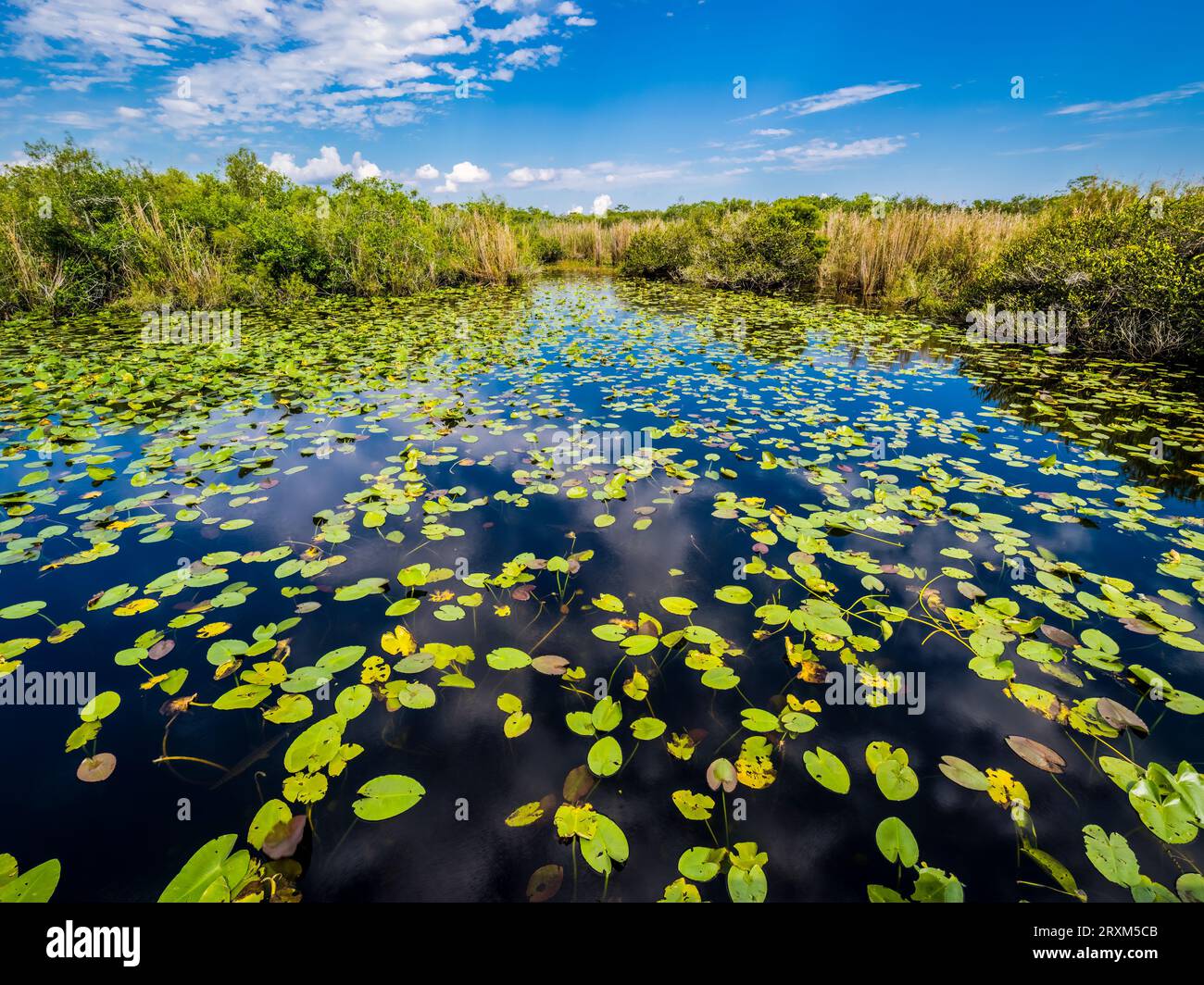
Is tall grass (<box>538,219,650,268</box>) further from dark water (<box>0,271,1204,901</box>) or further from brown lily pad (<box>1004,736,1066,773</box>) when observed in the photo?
brown lily pad (<box>1004,736,1066,773</box>)

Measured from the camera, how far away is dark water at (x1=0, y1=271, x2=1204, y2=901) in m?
1.47

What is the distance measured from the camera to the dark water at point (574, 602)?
1473mm

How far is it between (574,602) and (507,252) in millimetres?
15822

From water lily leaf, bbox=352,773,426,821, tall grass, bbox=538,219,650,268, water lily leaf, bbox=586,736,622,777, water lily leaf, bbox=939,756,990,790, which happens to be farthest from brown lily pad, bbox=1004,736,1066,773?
tall grass, bbox=538,219,650,268

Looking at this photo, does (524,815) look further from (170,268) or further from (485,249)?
(485,249)

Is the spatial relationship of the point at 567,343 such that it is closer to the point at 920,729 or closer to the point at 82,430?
the point at 82,430

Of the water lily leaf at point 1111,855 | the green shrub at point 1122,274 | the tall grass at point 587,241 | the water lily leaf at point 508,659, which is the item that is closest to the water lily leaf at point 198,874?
the water lily leaf at point 508,659

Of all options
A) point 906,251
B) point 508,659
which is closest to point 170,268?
point 508,659

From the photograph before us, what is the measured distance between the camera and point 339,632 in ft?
7.36

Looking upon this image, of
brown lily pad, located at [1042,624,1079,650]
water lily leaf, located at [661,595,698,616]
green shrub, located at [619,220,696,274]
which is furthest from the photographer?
→ green shrub, located at [619,220,696,274]

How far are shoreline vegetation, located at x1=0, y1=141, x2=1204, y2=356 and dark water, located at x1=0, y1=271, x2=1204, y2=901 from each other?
2003 mm

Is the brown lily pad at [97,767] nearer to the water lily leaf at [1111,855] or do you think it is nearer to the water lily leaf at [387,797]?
the water lily leaf at [387,797]
